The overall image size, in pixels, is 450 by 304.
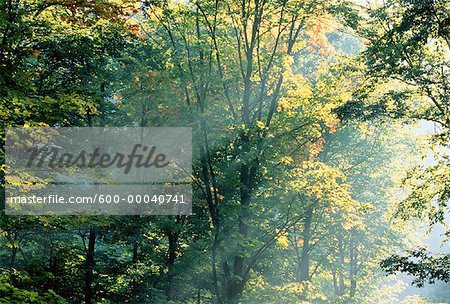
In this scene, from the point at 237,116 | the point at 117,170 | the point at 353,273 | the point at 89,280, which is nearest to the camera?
the point at 89,280

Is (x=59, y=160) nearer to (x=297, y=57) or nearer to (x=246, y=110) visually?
(x=246, y=110)

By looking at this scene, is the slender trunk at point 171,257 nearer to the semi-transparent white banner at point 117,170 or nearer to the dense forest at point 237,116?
the dense forest at point 237,116

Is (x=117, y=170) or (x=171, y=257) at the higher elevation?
(x=117, y=170)

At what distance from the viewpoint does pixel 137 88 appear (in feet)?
50.9

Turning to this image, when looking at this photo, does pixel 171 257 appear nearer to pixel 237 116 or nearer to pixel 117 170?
pixel 117 170

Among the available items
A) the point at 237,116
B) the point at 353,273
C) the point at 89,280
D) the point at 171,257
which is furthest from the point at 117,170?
the point at 353,273

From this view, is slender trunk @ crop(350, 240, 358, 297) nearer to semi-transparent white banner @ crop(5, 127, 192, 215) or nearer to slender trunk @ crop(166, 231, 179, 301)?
slender trunk @ crop(166, 231, 179, 301)

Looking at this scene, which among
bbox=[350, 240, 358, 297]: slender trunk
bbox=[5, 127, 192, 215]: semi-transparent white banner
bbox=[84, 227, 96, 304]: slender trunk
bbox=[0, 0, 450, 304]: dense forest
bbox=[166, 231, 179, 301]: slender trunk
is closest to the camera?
bbox=[5, 127, 192, 215]: semi-transparent white banner

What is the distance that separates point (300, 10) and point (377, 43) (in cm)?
238

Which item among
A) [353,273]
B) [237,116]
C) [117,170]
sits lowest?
[353,273]

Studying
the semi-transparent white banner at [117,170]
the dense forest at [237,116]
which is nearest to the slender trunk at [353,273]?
the dense forest at [237,116]

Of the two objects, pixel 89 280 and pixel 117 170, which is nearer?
pixel 89 280

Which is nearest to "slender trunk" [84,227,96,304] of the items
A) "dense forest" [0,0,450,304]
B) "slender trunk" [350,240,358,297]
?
"dense forest" [0,0,450,304]

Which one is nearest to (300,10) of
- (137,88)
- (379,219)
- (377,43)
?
(377,43)
